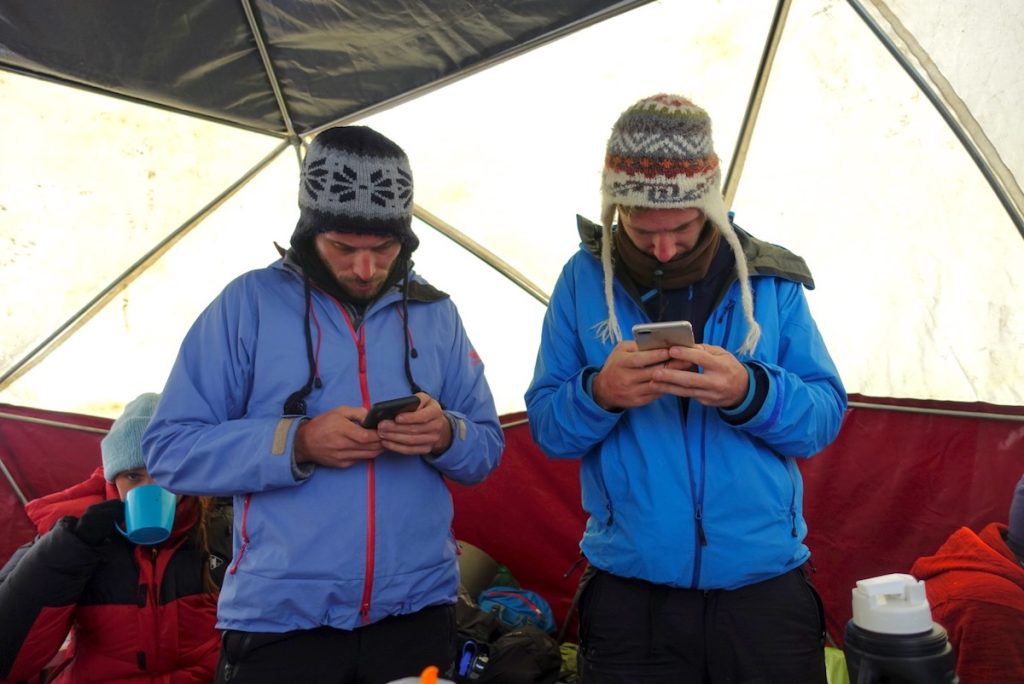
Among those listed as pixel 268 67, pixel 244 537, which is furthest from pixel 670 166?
pixel 268 67

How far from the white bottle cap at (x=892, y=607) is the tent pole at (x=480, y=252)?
333 cm

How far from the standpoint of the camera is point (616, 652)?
2443 mm

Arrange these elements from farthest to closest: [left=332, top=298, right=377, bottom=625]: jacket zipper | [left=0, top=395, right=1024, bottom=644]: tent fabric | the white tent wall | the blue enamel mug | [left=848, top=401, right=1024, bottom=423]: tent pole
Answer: [left=0, top=395, right=1024, bottom=644]: tent fabric → [left=848, top=401, right=1024, bottom=423]: tent pole → the white tent wall → the blue enamel mug → [left=332, top=298, right=377, bottom=625]: jacket zipper

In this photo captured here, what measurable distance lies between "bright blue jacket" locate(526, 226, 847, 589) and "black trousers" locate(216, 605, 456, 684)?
0.49 metres

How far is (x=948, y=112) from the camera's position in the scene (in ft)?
11.5

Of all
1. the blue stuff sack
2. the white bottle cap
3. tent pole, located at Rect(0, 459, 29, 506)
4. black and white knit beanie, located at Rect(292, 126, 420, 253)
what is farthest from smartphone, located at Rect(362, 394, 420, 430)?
tent pole, located at Rect(0, 459, 29, 506)

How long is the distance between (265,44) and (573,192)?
1.43m

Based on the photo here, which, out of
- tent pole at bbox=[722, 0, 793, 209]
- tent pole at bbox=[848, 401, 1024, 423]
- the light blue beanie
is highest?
tent pole at bbox=[722, 0, 793, 209]

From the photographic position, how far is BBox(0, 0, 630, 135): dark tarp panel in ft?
12.2

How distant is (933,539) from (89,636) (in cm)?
317

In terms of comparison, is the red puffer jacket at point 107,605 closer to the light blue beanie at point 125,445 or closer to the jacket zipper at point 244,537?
the light blue beanie at point 125,445

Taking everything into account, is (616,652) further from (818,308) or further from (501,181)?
(501,181)

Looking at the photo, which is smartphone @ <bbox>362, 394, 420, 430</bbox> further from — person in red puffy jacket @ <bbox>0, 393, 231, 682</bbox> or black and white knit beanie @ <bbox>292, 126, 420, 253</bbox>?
person in red puffy jacket @ <bbox>0, 393, 231, 682</bbox>

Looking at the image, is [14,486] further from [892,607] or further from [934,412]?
[892,607]
